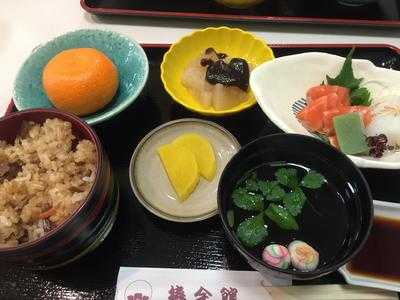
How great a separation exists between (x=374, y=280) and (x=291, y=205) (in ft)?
0.90

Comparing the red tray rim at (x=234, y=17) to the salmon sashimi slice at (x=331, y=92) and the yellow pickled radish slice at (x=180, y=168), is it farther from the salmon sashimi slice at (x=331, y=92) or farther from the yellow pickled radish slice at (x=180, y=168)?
the yellow pickled radish slice at (x=180, y=168)

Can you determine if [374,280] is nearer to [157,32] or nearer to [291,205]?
[291,205]

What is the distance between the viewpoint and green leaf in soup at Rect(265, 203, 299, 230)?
3.53 feet

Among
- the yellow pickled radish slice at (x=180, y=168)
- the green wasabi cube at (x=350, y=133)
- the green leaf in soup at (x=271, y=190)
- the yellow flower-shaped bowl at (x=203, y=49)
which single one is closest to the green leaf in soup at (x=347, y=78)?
the green wasabi cube at (x=350, y=133)

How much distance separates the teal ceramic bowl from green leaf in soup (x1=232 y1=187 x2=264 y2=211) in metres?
0.45

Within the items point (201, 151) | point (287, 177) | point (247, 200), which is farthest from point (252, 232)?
point (201, 151)

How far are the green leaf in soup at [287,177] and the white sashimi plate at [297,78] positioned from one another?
0.17m

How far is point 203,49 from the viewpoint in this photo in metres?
1.53

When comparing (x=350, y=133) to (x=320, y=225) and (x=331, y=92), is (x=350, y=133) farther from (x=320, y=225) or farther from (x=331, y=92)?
(x=320, y=225)

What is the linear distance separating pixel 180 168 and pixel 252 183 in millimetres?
215

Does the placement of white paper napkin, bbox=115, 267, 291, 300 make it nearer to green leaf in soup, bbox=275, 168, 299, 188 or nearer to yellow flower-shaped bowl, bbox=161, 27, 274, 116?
green leaf in soup, bbox=275, 168, 299, 188

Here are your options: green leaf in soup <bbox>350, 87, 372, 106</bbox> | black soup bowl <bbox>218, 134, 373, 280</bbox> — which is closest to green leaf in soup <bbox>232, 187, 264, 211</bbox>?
black soup bowl <bbox>218, 134, 373, 280</bbox>

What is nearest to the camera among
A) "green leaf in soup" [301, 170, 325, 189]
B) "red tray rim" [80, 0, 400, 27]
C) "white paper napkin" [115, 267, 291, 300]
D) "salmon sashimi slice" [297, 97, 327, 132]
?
"white paper napkin" [115, 267, 291, 300]

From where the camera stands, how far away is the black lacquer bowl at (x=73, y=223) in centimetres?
92
